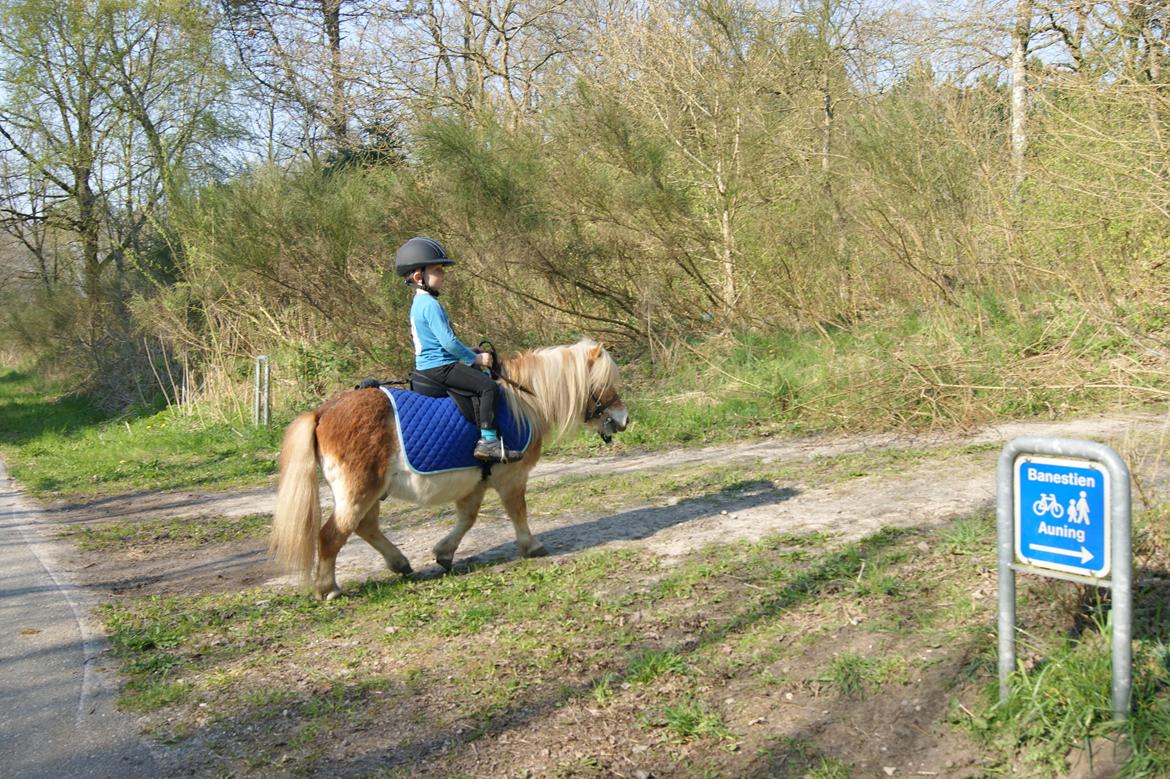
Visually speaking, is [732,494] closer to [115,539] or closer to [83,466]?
[115,539]

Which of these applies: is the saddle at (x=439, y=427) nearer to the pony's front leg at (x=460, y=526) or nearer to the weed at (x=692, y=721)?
the pony's front leg at (x=460, y=526)

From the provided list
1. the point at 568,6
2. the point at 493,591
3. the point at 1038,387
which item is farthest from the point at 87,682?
the point at 568,6

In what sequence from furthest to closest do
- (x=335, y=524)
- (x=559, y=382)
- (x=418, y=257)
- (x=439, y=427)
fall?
(x=559, y=382)
(x=418, y=257)
(x=439, y=427)
(x=335, y=524)

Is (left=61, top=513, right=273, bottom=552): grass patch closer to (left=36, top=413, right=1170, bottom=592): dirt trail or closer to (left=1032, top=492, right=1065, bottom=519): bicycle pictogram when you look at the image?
(left=36, top=413, right=1170, bottom=592): dirt trail

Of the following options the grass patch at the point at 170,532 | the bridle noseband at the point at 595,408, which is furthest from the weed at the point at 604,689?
the grass patch at the point at 170,532

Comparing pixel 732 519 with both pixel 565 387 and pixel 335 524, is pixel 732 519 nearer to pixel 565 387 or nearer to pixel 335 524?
pixel 565 387

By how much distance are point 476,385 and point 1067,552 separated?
389 centimetres

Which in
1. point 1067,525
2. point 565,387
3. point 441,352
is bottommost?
point 1067,525

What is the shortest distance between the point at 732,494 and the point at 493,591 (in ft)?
8.89

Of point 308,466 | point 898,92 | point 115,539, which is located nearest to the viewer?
point 308,466

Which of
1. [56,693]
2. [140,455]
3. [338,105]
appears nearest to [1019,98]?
[56,693]

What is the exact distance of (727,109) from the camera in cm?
1422

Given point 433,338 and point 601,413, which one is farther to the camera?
point 601,413

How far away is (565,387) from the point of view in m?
6.85
